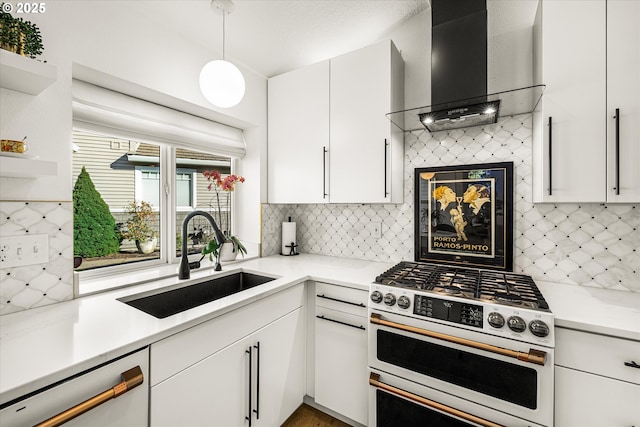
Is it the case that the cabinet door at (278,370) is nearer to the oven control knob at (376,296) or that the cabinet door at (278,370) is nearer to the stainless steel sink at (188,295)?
the stainless steel sink at (188,295)

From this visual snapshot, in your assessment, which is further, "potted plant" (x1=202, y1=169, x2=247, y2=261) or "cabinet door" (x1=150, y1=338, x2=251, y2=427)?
"potted plant" (x1=202, y1=169, x2=247, y2=261)

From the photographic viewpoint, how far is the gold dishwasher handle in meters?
0.80

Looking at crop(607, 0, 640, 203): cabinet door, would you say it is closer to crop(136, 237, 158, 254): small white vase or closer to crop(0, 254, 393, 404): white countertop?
crop(0, 254, 393, 404): white countertop

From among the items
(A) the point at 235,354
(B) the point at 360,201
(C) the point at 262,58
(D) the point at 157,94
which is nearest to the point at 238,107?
(C) the point at 262,58

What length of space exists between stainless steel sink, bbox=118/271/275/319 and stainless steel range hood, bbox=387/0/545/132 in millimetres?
1519

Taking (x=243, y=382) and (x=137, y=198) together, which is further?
(x=137, y=198)

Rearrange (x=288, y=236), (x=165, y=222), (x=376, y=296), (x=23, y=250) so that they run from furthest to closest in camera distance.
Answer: (x=288, y=236) < (x=165, y=222) < (x=376, y=296) < (x=23, y=250)

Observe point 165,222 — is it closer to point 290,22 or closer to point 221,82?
point 221,82

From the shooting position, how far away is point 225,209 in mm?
2510

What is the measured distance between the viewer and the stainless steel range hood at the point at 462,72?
1.58 metres

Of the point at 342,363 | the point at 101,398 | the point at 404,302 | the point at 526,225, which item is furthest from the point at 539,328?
the point at 101,398

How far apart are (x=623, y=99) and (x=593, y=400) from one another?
130 centimetres

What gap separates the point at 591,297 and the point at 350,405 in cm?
144

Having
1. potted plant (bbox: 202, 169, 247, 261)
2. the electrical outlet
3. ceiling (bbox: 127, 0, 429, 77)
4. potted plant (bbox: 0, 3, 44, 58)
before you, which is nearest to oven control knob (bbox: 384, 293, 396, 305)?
the electrical outlet
